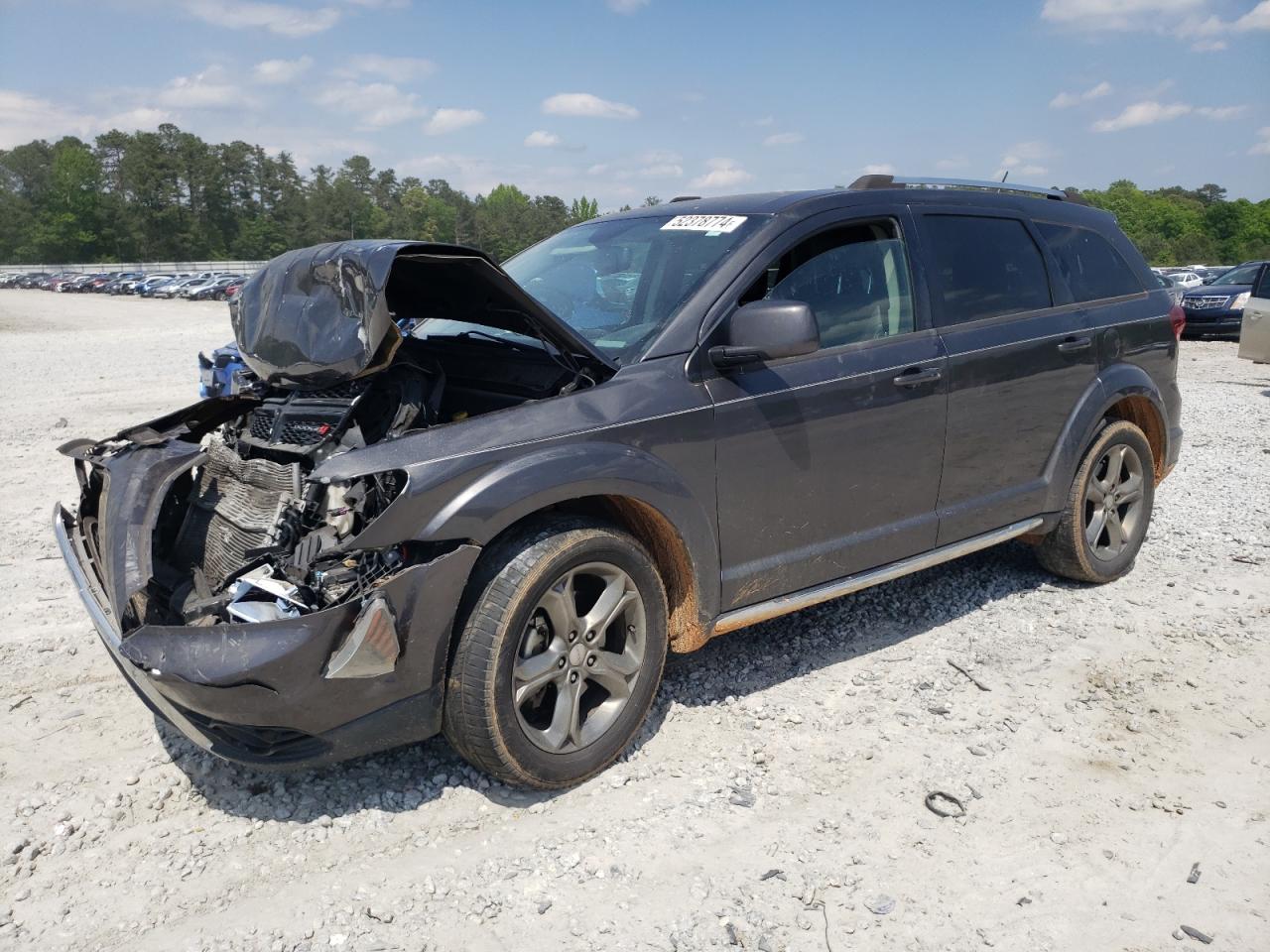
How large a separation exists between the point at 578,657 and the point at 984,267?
2.67 metres

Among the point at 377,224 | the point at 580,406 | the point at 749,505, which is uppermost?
the point at 377,224

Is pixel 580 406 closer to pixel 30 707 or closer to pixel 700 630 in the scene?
pixel 700 630

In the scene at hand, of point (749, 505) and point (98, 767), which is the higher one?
point (749, 505)

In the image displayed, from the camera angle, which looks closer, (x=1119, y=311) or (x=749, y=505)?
(x=749, y=505)

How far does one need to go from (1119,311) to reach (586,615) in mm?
3410

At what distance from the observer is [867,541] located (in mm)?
3926

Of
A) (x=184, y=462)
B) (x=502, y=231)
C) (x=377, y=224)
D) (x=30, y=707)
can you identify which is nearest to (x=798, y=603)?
(x=184, y=462)

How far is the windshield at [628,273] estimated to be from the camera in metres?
3.60

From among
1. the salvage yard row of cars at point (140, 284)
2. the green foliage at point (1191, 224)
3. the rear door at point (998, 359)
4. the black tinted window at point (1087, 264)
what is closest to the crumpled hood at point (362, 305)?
the rear door at point (998, 359)

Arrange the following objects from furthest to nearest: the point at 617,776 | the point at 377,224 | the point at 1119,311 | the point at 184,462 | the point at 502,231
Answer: the point at 377,224, the point at 502,231, the point at 1119,311, the point at 184,462, the point at 617,776

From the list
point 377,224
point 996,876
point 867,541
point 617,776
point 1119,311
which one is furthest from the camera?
point 377,224

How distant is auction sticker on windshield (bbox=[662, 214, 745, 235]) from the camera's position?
380 cm

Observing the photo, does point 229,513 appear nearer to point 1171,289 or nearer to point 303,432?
point 303,432

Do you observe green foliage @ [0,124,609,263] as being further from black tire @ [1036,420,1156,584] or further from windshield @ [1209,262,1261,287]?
black tire @ [1036,420,1156,584]
